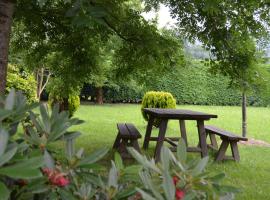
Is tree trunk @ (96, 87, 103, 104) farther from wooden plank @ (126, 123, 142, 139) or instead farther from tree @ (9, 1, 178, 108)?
tree @ (9, 1, 178, 108)

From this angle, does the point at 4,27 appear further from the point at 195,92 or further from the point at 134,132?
the point at 195,92

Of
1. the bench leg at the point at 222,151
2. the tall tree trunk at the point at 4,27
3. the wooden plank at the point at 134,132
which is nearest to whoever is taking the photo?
the tall tree trunk at the point at 4,27

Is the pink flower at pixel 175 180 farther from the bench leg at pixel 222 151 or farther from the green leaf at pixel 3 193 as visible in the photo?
the bench leg at pixel 222 151

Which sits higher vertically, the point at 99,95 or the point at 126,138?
the point at 99,95

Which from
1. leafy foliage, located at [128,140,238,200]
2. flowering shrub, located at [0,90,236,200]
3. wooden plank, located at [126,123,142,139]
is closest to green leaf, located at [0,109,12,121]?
flowering shrub, located at [0,90,236,200]

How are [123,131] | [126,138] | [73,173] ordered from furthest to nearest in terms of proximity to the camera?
1. [123,131]
2. [126,138]
3. [73,173]

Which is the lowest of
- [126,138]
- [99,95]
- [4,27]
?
[126,138]

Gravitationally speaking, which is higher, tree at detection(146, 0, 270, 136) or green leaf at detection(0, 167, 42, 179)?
tree at detection(146, 0, 270, 136)

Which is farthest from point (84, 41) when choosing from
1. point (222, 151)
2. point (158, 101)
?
point (158, 101)

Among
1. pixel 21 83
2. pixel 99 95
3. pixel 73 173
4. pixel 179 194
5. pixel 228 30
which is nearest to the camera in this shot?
pixel 179 194

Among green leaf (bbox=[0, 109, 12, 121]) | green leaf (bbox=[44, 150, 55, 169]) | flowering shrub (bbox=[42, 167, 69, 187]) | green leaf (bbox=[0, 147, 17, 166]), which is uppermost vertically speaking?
green leaf (bbox=[0, 109, 12, 121])

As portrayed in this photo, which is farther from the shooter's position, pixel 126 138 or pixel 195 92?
pixel 195 92

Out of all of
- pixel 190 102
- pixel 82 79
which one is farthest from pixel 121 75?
pixel 190 102

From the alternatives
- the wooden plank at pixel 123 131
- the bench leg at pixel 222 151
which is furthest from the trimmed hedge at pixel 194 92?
the bench leg at pixel 222 151
